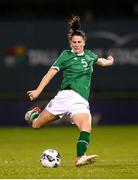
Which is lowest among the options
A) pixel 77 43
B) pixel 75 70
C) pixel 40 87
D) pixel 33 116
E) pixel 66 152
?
pixel 66 152

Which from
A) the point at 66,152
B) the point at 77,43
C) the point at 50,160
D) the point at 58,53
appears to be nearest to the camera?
the point at 50,160

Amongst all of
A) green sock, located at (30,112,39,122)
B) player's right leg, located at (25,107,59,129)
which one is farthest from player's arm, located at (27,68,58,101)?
green sock, located at (30,112,39,122)

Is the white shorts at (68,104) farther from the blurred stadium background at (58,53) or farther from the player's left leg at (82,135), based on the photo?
the blurred stadium background at (58,53)

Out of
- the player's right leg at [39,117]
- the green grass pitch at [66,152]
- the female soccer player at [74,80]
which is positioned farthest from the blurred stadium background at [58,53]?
the female soccer player at [74,80]

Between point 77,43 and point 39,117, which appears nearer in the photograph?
point 77,43

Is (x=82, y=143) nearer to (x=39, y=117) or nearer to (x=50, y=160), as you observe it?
(x=50, y=160)

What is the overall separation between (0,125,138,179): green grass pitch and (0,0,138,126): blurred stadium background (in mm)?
562

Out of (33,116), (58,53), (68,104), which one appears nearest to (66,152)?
(33,116)

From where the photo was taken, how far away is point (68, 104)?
11.4m

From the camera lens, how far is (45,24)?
21.2 m

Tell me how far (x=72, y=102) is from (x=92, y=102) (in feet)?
32.7

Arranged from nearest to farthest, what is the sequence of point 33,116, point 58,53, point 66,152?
point 33,116 → point 66,152 → point 58,53

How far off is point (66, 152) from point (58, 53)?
678 cm

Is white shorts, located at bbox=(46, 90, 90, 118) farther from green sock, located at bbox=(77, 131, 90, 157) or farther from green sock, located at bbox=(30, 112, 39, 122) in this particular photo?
green sock, located at bbox=(30, 112, 39, 122)
